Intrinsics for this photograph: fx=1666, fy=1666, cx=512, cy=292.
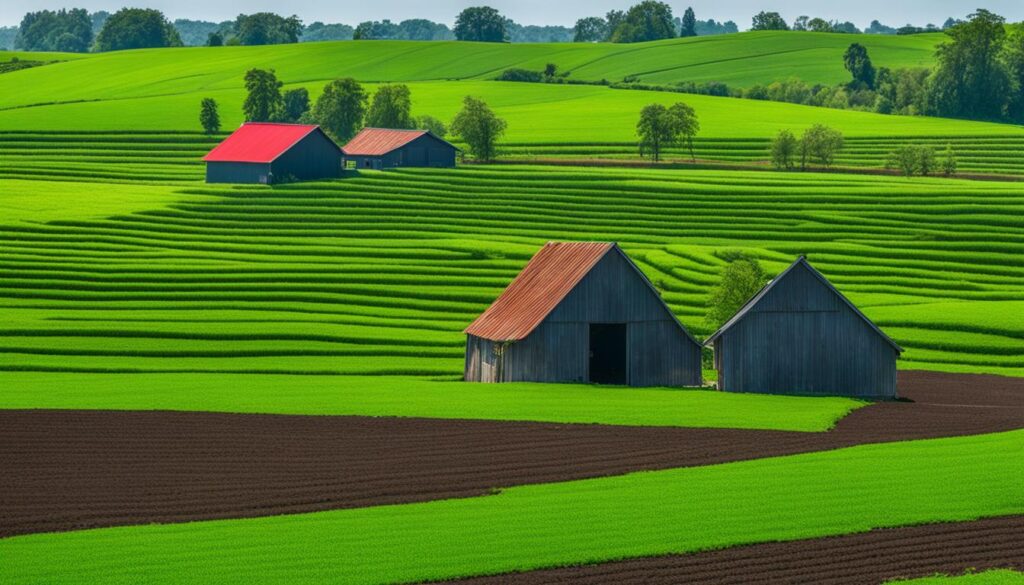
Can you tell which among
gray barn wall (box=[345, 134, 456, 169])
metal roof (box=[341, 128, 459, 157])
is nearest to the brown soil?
metal roof (box=[341, 128, 459, 157])

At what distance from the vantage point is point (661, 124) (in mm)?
155500

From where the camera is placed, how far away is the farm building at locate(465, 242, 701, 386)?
6431cm

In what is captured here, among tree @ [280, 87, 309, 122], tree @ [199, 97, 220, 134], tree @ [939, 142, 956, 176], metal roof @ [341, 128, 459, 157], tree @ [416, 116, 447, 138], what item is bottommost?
tree @ [939, 142, 956, 176]

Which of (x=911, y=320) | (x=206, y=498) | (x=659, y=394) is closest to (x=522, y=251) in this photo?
(x=911, y=320)

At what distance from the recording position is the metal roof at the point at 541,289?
64.4m

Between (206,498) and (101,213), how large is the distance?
7827 centimetres

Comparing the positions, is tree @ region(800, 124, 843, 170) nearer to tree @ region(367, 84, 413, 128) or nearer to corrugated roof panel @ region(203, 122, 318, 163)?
corrugated roof panel @ region(203, 122, 318, 163)

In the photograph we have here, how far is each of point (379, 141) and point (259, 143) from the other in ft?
52.6

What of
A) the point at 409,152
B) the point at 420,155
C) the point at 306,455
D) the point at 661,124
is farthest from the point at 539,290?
the point at 661,124

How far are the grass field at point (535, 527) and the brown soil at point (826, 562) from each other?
1.99 feet

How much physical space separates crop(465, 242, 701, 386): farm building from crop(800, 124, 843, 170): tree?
86.9m

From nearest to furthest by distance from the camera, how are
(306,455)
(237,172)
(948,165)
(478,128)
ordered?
(306,455) < (237,172) < (948,165) < (478,128)

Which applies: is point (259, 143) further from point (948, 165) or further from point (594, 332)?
point (594, 332)

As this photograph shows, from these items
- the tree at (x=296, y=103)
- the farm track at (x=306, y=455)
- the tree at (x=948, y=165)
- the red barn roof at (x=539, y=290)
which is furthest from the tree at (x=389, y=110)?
the farm track at (x=306, y=455)
